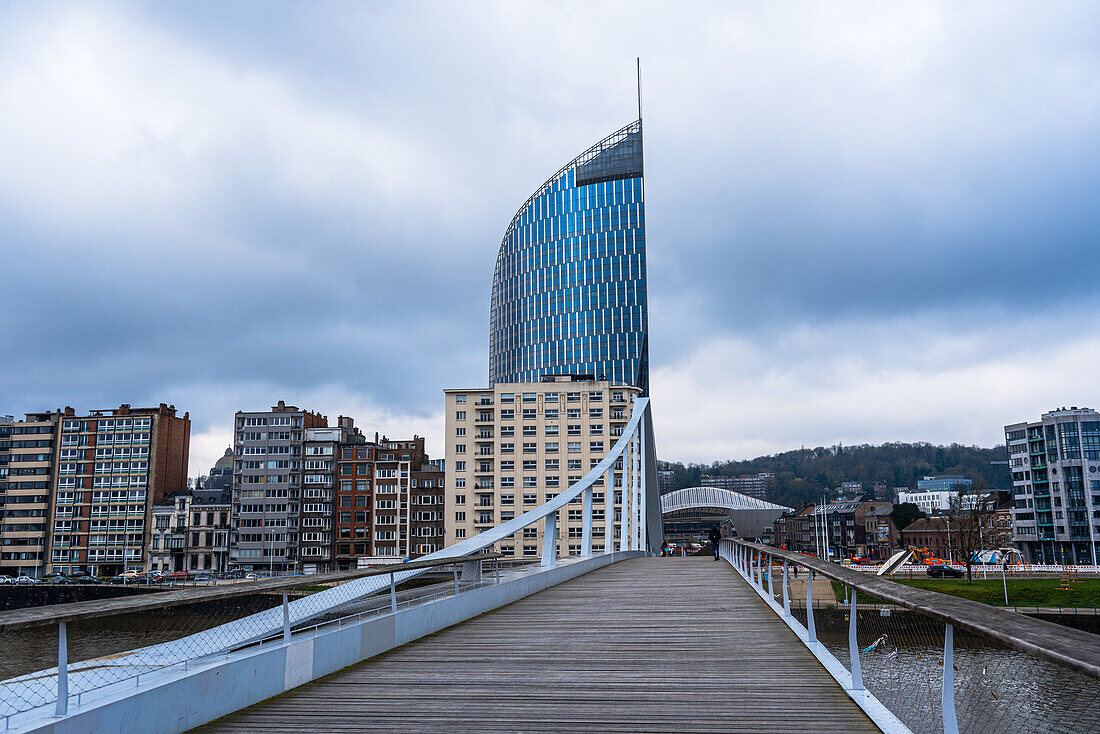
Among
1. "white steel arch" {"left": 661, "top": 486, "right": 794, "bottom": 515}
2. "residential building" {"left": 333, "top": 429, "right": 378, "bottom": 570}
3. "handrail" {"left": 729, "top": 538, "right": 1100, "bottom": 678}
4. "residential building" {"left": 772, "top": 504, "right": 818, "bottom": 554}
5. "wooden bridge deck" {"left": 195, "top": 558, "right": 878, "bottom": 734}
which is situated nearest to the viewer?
"handrail" {"left": 729, "top": 538, "right": 1100, "bottom": 678}

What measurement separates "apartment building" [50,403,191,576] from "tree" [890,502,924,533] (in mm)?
89053

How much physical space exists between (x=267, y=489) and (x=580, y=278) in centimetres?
5000

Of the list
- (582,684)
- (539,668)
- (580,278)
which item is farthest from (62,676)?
(580,278)

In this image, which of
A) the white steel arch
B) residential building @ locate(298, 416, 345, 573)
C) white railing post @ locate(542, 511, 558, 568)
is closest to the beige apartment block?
residential building @ locate(298, 416, 345, 573)

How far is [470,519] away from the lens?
71.7 meters

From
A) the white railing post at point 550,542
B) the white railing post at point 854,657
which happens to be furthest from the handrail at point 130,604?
the white railing post at point 550,542

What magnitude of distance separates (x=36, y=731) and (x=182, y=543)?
3231 inches

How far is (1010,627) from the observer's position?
9.86 ft

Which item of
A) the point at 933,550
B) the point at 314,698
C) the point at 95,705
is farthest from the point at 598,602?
the point at 933,550

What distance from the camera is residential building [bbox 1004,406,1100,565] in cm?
6856

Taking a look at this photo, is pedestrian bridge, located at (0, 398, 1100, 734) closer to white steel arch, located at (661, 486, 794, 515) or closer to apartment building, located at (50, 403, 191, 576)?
apartment building, located at (50, 403, 191, 576)

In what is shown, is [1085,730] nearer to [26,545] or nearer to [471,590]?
[471,590]

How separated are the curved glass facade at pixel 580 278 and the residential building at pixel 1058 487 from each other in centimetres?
4437

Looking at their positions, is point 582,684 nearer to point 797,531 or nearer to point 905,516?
point 905,516
